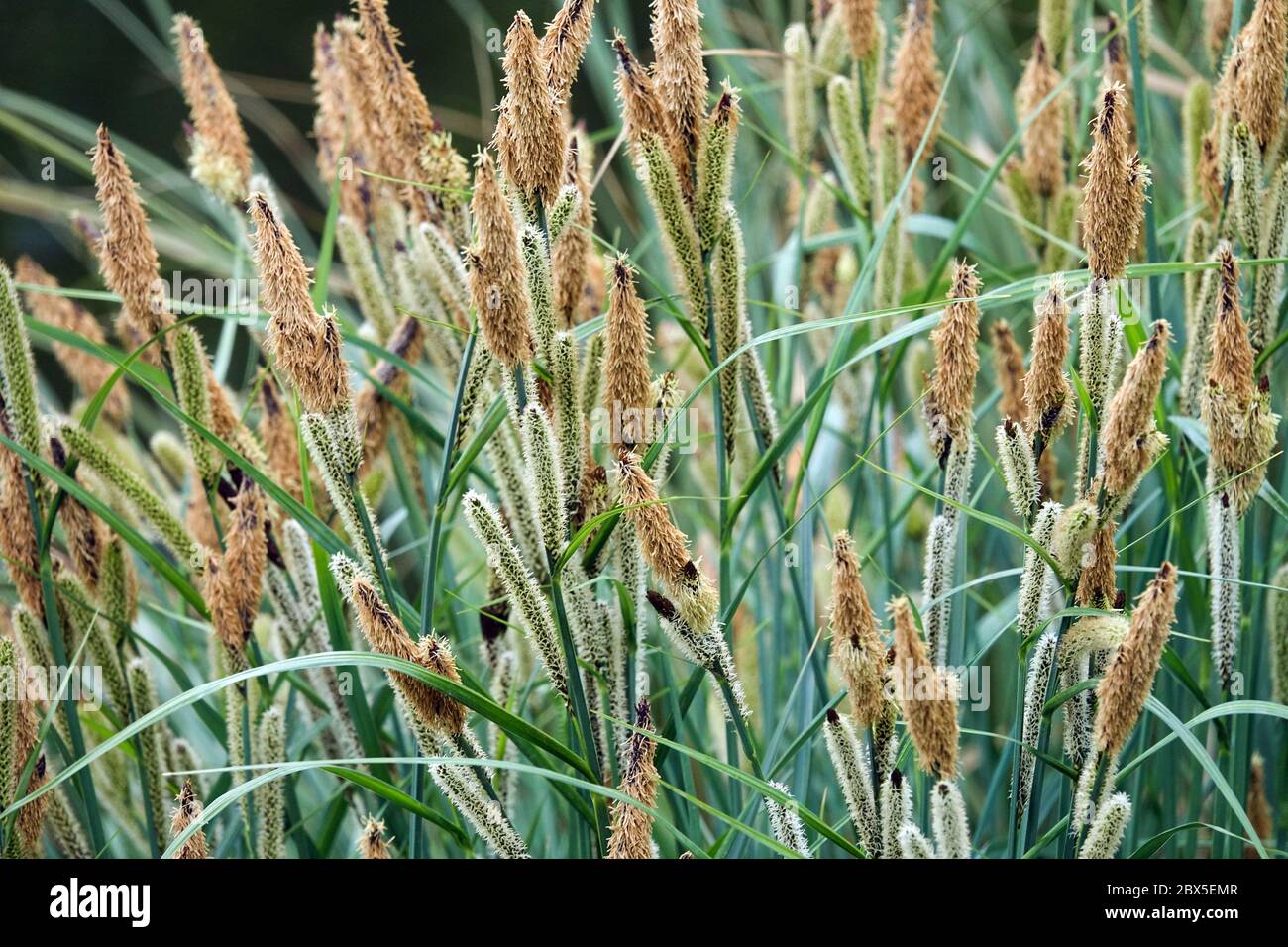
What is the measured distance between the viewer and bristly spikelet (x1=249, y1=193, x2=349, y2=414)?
3.20ft

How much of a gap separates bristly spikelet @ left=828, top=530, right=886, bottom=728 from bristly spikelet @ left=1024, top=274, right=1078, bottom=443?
0.20 meters

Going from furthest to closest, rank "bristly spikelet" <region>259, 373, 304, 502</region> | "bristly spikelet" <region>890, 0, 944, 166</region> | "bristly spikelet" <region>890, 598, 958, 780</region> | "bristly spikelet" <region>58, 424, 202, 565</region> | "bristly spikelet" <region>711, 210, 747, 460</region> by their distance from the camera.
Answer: "bristly spikelet" <region>890, 0, 944, 166</region>
"bristly spikelet" <region>259, 373, 304, 502</region>
"bristly spikelet" <region>58, 424, 202, 565</region>
"bristly spikelet" <region>711, 210, 747, 460</region>
"bristly spikelet" <region>890, 598, 958, 780</region>

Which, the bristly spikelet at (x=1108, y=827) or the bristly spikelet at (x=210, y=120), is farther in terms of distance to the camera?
the bristly spikelet at (x=210, y=120)

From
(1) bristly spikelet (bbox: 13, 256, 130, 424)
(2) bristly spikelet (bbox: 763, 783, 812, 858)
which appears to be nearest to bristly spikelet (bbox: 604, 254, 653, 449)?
(2) bristly spikelet (bbox: 763, 783, 812, 858)

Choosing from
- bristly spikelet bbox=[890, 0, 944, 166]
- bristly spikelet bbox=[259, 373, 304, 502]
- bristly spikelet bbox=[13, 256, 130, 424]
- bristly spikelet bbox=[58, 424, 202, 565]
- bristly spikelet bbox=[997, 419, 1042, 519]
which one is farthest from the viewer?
bristly spikelet bbox=[13, 256, 130, 424]

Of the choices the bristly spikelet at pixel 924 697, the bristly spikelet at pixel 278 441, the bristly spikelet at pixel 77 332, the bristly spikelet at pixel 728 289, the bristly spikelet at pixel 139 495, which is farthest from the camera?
the bristly spikelet at pixel 77 332

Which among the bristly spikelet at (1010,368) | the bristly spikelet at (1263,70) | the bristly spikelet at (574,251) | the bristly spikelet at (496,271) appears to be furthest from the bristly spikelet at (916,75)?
the bristly spikelet at (496,271)

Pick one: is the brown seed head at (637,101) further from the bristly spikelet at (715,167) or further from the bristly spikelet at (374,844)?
the bristly spikelet at (374,844)

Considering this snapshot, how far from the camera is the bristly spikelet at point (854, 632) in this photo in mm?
904

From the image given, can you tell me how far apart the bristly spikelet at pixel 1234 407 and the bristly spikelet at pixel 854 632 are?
1.08ft

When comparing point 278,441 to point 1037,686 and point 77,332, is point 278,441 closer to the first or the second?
point 77,332

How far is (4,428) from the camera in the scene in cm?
119

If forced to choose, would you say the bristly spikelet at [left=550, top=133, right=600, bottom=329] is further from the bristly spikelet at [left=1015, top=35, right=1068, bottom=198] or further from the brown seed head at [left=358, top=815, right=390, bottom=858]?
the bristly spikelet at [left=1015, top=35, right=1068, bottom=198]
